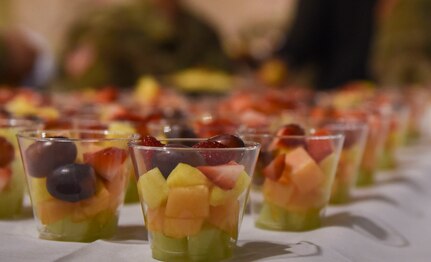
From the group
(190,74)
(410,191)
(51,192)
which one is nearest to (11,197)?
(51,192)

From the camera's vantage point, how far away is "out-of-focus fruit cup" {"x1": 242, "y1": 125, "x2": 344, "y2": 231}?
1289 mm

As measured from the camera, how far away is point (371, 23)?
220 inches

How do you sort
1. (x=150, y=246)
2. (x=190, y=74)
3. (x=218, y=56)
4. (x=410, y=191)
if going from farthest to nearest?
1. (x=218, y=56)
2. (x=190, y=74)
3. (x=410, y=191)
4. (x=150, y=246)

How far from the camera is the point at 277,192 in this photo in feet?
4.27

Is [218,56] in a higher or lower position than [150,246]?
higher

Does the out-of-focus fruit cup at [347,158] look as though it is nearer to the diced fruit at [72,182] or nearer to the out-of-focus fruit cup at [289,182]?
the out-of-focus fruit cup at [289,182]

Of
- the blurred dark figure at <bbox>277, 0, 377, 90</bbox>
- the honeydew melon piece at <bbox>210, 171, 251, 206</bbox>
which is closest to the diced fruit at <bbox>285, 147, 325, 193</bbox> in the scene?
the honeydew melon piece at <bbox>210, 171, 251, 206</bbox>

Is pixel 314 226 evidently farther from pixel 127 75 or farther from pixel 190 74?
pixel 127 75

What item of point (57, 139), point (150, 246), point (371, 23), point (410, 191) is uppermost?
point (371, 23)

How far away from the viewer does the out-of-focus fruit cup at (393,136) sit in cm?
226

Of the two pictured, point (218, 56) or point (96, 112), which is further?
point (218, 56)

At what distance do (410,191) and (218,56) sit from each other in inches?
162

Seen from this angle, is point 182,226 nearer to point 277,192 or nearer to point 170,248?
point 170,248

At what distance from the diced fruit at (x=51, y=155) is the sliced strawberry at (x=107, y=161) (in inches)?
1.0
